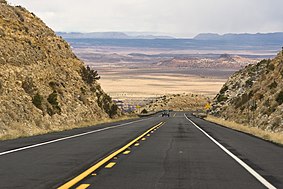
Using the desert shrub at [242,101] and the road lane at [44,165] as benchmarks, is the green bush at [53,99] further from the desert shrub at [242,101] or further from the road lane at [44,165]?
the desert shrub at [242,101]

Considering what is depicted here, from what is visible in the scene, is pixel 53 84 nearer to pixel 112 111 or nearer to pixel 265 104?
pixel 112 111

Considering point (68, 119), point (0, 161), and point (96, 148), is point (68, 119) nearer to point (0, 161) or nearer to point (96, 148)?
point (96, 148)

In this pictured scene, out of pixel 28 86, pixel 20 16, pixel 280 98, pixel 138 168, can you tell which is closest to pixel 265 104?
pixel 280 98

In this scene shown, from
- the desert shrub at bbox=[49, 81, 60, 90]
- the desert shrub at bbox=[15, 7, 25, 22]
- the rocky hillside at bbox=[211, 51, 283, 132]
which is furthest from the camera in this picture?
the desert shrub at bbox=[15, 7, 25, 22]

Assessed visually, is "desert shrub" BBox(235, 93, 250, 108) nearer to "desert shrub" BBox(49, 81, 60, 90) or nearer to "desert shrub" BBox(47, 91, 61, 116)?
"desert shrub" BBox(49, 81, 60, 90)

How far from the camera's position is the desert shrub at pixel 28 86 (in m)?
38.2

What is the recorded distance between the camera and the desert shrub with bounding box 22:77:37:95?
38.2 metres

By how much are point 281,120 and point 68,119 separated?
18.5m

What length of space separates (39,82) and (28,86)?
161 inches

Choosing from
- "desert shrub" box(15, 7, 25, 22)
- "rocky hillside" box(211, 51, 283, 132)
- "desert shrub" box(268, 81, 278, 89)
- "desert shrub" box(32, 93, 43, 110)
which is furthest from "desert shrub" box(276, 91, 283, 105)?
"desert shrub" box(15, 7, 25, 22)

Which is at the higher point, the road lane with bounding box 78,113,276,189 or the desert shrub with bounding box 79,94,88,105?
the road lane with bounding box 78,113,276,189

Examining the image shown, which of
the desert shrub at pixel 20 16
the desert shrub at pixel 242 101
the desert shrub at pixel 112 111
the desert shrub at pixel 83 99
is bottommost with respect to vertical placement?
the desert shrub at pixel 112 111

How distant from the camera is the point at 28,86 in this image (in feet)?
127

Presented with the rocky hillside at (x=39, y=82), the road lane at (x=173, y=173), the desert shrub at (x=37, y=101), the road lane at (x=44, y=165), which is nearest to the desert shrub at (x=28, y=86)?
the rocky hillside at (x=39, y=82)
